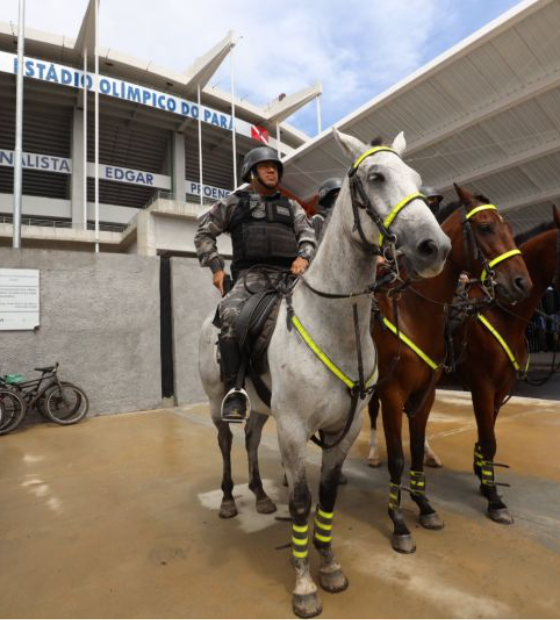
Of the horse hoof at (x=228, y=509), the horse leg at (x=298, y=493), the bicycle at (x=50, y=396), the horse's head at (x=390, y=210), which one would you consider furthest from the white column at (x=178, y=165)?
the horse leg at (x=298, y=493)

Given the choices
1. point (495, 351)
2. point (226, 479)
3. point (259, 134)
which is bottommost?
point (226, 479)

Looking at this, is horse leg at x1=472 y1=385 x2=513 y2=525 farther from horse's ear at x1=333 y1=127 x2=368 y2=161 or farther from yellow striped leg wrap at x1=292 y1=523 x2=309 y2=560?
horse's ear at x1=333 y1=127 x2=368 y2=161

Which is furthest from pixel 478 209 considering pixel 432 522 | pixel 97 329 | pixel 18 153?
pixel 18 153

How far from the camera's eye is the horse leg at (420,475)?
3164mm

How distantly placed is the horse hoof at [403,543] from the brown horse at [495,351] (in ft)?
2.68

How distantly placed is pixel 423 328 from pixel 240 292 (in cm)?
152

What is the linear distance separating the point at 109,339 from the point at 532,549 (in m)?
7.19

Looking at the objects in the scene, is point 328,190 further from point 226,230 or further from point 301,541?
point 301,541

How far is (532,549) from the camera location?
2.78 m

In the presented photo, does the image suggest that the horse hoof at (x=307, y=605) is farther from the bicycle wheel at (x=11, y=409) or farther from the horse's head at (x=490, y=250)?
the bicycle wheel at (x=11, y=409)

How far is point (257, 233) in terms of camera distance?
10.2 feet

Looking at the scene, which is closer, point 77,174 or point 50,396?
point 50,396

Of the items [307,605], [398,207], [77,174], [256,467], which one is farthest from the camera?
[77,174]

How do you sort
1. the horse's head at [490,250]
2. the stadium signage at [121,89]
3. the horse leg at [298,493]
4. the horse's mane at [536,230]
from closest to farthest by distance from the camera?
the horse leg at [298,493] < the horse's head at [490,250] < the horse's mane at [536,230] < the stadium signage at [121,89]
